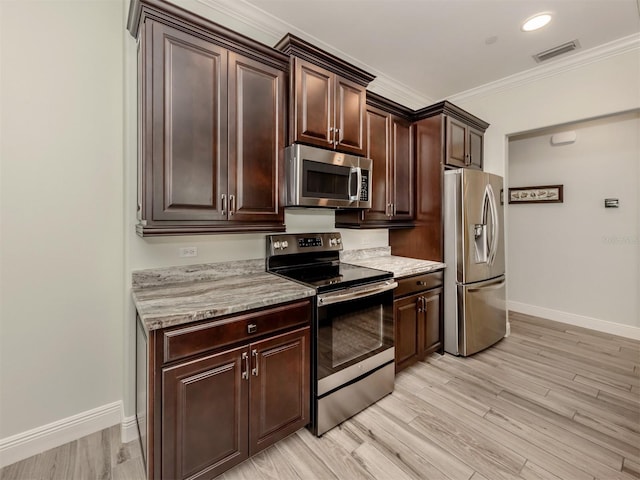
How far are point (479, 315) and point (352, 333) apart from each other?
1.70 m

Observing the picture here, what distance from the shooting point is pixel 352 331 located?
2.01 m

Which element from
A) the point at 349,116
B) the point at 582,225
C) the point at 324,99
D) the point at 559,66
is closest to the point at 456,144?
the point at 559,66

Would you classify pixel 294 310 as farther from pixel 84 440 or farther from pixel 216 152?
pixel 84 440

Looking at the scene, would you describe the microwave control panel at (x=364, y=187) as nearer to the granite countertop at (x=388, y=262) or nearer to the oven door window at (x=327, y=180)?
the oven door window at (x=327, y=180)

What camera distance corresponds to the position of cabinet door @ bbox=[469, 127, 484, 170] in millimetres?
3279

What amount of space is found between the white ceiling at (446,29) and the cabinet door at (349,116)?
1.79ft

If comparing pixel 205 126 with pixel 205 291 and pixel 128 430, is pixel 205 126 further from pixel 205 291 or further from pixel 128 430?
pixel 128 430

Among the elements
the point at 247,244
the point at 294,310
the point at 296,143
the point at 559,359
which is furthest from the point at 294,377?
the point at 559,359

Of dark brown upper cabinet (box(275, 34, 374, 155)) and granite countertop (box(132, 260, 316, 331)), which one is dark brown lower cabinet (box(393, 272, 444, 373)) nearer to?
granite countertop (box(132, 260, 316, 331))

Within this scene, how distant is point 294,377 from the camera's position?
5.67 ft

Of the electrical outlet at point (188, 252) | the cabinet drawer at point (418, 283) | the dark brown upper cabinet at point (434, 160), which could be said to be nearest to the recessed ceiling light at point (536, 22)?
the dark brown upper cabinet at point (434, 160)

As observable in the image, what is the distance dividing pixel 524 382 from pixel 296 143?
2792mm

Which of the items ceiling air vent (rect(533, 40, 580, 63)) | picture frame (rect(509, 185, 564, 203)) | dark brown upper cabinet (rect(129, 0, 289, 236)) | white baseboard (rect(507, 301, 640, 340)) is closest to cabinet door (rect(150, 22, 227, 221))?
dark brown upper cabinet (rect(129, 0, 289, 236))

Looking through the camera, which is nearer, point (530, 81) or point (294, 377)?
point (294, 377)
